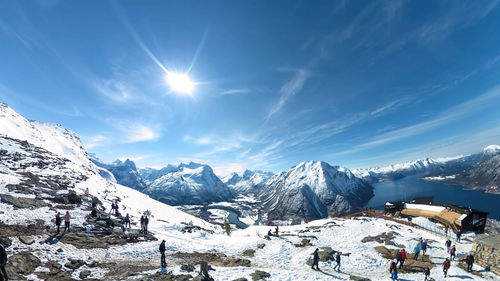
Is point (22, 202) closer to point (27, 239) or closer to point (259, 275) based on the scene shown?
point (27, 239)

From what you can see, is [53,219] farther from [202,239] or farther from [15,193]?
[202,239]

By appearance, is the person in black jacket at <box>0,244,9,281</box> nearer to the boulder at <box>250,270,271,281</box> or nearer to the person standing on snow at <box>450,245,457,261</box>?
the boulder at <box>250,270,271,281</box>

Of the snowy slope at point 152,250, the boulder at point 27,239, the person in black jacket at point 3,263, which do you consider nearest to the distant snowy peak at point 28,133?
the snowy slope at point 152,250

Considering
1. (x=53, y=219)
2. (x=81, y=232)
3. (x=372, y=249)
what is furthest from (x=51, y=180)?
(x=372, y=249)

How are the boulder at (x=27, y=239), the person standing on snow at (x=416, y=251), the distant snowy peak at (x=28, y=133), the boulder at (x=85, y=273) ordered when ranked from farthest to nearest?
the distant snowy peak at (x=28, y=133) < the person standing on snow at (x=416, y=251) < the boulder at (x=27, y=239) < the boulder at (x=85, y=273)

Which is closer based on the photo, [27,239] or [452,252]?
[27,239]

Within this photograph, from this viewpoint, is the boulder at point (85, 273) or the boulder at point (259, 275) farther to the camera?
the boulder at point (259, 275)

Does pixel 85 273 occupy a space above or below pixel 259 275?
above

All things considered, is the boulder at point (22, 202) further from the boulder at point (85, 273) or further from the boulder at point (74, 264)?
the boulder at point (85, 273)

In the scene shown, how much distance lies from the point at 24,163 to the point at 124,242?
142 ft

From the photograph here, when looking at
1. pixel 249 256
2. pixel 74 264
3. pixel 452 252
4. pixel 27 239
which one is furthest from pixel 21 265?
pixel 452 252

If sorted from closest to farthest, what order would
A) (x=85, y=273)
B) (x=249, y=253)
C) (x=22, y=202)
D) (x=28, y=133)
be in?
(x=85, y=273), (x=249, y=253), (x=22, y=202), (x=28, y=133)

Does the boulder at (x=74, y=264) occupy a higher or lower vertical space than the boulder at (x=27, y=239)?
lower

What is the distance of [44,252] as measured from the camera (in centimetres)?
1786
